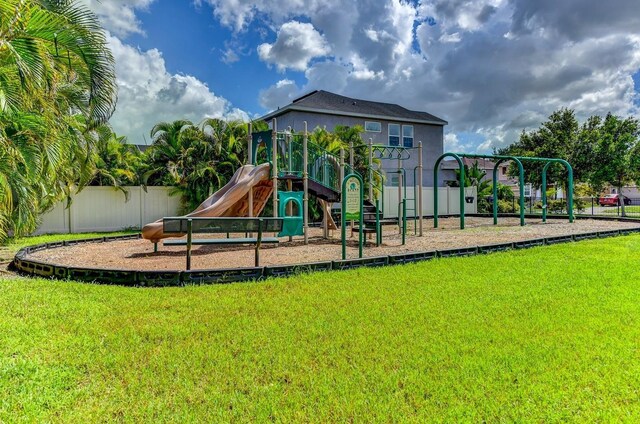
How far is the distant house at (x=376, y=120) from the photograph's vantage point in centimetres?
2445

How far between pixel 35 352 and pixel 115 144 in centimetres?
1655

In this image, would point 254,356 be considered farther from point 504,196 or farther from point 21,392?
point 504,196

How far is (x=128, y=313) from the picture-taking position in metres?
4.83

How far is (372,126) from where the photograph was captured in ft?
88.8

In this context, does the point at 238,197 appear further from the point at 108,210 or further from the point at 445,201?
the point at 445,201

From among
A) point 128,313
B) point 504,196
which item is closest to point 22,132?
point 128,313

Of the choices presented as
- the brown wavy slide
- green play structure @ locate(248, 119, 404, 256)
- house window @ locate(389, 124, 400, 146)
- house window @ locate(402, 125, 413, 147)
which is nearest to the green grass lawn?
the brown wavy slide

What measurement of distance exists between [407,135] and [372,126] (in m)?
3.01

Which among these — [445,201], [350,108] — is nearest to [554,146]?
[445,201]

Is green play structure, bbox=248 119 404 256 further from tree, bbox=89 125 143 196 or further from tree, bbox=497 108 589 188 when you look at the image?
tree, bbox=497 108 589 188

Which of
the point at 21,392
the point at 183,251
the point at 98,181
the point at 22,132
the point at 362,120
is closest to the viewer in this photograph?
the point at 21,392

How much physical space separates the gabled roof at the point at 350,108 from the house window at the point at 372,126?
490 mm

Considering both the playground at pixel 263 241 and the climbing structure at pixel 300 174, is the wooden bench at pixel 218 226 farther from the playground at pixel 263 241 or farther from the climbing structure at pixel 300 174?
the climbing structure at pixel 300 174

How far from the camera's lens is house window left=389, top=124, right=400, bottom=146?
1097 inches
